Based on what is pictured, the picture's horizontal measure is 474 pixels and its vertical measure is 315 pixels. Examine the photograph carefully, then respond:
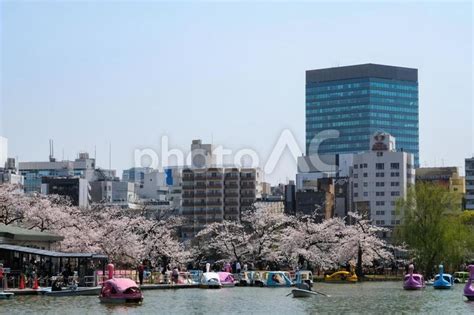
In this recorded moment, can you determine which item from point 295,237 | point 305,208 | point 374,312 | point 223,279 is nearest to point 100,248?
point 223,279

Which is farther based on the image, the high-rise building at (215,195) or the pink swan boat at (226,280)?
the high-rise building at (215,195)

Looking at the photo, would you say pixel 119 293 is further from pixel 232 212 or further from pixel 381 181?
pixel 381 181

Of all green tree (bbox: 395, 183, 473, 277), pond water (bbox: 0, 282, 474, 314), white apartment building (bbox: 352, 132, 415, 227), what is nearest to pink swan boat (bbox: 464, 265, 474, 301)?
pond water (bbox: 0, 282, 474, 314)

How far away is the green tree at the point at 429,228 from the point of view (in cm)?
10025

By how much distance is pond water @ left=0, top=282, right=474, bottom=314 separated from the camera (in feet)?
171

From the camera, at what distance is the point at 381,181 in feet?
639

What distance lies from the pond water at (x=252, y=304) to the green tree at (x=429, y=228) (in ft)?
89.6

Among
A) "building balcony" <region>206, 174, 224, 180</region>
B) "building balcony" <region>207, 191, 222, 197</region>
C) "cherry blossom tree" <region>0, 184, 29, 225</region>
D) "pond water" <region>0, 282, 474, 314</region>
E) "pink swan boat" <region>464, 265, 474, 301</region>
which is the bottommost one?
"pond water" <region>0, 282, 474, 314</region>

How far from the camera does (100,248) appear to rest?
9356 cm

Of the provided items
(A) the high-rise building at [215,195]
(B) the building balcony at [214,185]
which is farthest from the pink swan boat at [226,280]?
(B) the building balcony at [214,185]

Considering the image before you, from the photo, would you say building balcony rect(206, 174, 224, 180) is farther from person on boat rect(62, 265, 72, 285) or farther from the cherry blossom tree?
person on boat rect(62, 265, 72, 285)

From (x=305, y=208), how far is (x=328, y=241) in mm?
84315

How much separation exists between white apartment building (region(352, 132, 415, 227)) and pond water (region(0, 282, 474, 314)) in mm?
121371

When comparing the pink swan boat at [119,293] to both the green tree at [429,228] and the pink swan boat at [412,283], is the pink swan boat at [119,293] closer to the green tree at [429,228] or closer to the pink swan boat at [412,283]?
the pink swan boat at [412,283]
